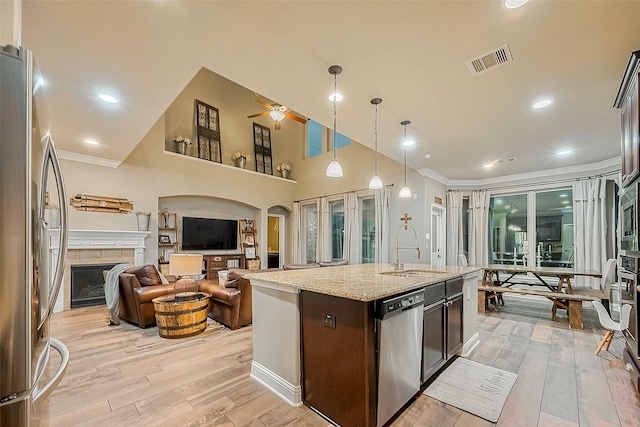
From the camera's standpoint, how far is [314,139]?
8.45 meters

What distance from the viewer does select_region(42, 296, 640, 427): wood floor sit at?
1.98 m

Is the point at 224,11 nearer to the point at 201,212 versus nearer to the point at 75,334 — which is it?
the point at 75,334

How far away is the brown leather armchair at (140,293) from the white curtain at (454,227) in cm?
600

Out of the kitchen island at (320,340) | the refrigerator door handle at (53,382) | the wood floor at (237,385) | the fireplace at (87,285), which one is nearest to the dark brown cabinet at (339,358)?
the kitchen island at (320,340)

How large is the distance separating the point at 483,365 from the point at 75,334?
4.77 m

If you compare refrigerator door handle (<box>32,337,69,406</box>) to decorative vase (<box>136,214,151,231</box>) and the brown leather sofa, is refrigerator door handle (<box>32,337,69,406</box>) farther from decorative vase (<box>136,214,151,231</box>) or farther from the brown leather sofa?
decorative vase (<box>136,214,151,231</box>)

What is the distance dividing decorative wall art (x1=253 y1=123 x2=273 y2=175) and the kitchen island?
6534 mm

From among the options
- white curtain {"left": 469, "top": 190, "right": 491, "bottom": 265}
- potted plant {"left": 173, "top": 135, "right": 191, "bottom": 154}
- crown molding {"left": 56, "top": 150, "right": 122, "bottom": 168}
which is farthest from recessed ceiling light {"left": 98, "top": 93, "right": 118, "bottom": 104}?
white curtain {"left": 469, "top": 190, "right": 491, "bottom": 265}

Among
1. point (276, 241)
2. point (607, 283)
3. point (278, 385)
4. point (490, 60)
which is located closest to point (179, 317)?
point (278, 385)

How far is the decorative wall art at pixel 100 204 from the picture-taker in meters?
5.23

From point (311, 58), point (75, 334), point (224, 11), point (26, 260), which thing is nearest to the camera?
point (26, 260)

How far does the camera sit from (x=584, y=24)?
6.45ft

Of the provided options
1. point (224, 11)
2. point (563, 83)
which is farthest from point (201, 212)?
point (563, 83)

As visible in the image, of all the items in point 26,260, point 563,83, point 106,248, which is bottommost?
point 106,248
